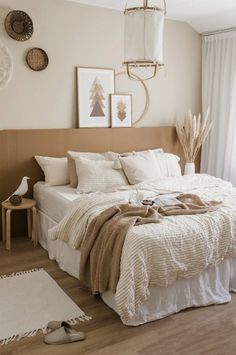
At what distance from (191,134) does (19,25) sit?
2.39 metres

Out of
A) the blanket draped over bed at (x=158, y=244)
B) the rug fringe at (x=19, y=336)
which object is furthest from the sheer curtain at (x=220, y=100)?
the rug fringe at (x=19, y=336)

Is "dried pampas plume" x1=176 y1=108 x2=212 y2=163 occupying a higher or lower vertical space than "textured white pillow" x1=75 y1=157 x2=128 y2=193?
higher

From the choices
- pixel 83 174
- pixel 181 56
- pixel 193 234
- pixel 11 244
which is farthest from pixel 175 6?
→ pixel 11 244

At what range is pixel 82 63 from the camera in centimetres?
411

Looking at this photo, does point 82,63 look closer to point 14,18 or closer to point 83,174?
point 14,18

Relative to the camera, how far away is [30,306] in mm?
2551

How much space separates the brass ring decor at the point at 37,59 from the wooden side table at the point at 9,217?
4.60 ft

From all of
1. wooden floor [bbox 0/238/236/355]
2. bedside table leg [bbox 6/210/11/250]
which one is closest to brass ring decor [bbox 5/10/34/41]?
bedside table leg [bbox 6/210/11/250]

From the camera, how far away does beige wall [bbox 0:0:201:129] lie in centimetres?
377

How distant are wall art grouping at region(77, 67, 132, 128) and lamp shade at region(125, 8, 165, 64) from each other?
1.64 metres

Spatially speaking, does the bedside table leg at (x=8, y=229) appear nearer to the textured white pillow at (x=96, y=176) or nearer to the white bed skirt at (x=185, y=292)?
the textured white pillow at (x=96, y=176)

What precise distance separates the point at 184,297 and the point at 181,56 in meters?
3.38

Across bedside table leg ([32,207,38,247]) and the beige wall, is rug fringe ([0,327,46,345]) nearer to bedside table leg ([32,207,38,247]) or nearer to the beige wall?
bedside table leg ([32,207,38,247])

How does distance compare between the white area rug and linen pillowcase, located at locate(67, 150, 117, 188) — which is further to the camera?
linen pillowcase, located at locate(67, 150, 117, 188)
